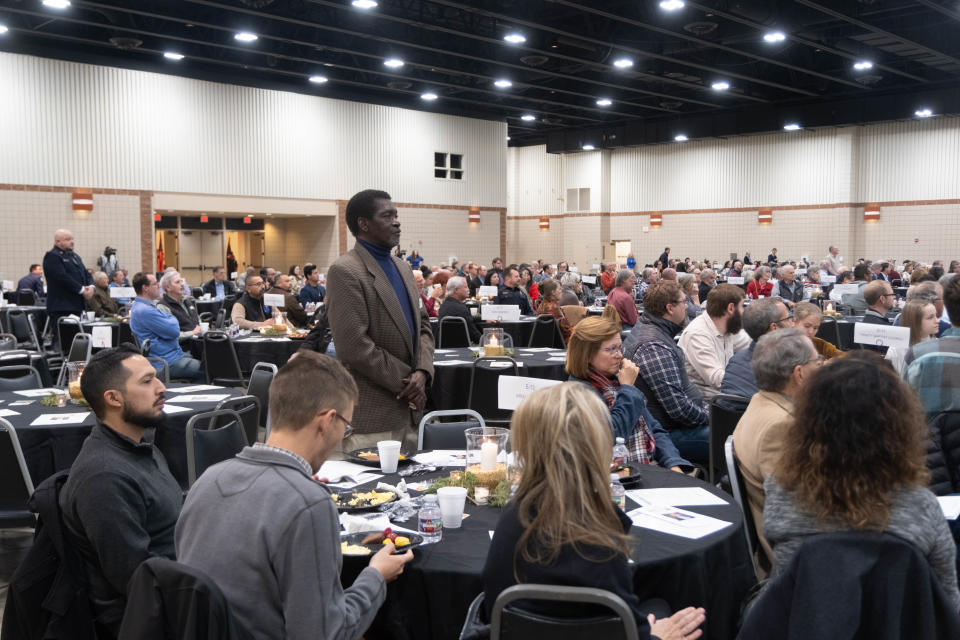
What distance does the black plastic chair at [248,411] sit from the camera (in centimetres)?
464

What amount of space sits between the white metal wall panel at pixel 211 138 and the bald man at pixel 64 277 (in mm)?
7507

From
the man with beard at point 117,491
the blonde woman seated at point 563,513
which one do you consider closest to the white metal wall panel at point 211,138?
A: the man with beard at point 117,491

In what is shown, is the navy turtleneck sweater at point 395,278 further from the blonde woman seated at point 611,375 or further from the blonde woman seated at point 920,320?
the blonde woman seated at point 920,320

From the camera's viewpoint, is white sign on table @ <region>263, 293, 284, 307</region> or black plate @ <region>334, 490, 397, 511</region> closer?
black plate @ <region>334, 490, 397, 511</region>

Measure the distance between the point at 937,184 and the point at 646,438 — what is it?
73.1ft

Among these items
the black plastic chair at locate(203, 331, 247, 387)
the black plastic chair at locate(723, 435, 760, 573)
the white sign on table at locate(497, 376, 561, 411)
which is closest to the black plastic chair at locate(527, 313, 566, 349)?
the black plastic chair at locate(203, 331, 247, 387)

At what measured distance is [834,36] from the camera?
54.1 feet

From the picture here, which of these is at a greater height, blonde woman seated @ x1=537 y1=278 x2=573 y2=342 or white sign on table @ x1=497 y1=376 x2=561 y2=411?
blonde woman seated @ x1=537 y1=278 x2=573 y2=342

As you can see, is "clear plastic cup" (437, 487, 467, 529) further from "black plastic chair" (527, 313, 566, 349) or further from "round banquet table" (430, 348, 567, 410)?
"black plastic chair" (527, 313, 566, 349)

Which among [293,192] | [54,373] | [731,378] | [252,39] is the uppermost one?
[252,39]

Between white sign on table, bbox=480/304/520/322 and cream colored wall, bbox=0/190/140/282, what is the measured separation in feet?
35.6

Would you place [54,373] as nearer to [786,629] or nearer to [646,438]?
[646,438]

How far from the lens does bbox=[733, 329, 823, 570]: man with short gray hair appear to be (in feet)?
9.71

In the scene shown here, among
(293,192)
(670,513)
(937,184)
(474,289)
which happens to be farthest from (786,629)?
(937,184)
